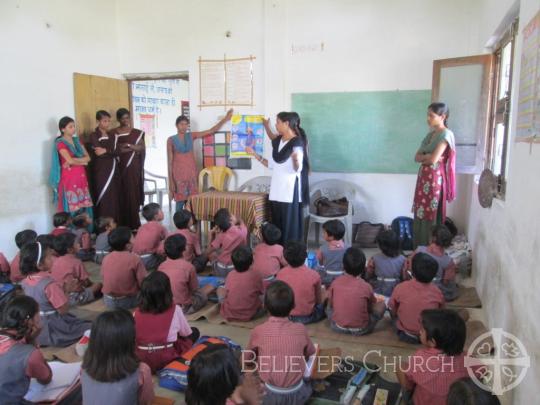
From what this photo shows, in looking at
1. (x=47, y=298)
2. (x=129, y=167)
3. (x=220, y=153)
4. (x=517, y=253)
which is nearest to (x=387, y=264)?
(x=517, y=253)

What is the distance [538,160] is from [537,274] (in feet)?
1.62

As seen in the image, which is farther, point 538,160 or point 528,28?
point 528,28

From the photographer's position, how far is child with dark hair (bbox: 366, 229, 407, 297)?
3.21m

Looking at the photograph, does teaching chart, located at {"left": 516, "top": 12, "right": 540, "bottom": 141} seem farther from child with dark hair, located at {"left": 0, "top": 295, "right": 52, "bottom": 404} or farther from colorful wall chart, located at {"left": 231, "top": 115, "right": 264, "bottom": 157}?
colorful wall chart, located at {"left": 231, "top": 115, "right": 264, "bottom": 157}

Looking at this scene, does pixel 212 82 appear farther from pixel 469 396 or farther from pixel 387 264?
pixel 469 396

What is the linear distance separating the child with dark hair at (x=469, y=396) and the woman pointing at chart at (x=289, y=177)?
10.2 ft

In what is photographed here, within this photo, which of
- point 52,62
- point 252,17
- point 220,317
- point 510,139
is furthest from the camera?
point 252,17

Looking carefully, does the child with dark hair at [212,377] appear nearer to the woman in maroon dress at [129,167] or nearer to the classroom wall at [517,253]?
the classroom wall at [517,253]

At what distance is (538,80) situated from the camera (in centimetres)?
200

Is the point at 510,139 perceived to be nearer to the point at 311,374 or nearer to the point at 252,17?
the point at 311,374

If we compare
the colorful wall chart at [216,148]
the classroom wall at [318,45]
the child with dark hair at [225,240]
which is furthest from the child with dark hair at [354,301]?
the colorful wall chart at [216,148]

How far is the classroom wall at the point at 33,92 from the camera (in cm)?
451

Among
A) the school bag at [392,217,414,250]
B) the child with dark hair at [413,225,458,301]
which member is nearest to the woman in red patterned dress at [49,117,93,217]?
the school bag at [392,217,414,250]

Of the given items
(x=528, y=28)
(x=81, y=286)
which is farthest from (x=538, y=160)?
(x=81, y=286)
